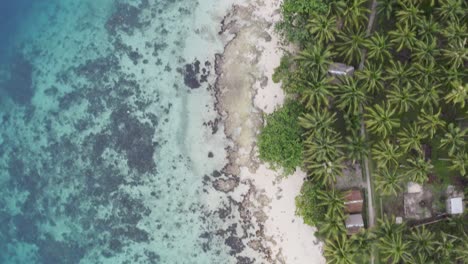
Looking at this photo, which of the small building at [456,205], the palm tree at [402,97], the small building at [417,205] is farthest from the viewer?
the small building at [417,205]

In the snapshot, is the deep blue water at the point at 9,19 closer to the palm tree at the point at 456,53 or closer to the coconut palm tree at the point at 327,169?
the coconut palm tree at the point at 327,169

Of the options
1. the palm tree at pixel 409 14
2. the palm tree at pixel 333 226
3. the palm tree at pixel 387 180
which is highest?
the palm tree at pixel 409 14

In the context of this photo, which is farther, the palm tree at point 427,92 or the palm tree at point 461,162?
the palm tree at point 461,162

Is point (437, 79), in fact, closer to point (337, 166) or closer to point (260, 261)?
point (337, 166)

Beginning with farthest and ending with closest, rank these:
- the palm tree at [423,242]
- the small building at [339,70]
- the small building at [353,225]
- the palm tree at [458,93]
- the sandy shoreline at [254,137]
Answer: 1. the sandy shoreline at [254,137]
2. the small building at [353,225]
3. the small building at [339,70]
4. the palm tree at [423,242]
5. the palm tree at [458,93]

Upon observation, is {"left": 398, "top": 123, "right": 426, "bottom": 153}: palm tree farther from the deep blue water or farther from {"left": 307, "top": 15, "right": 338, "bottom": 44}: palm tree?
the deep blue water

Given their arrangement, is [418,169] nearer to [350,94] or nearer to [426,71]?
[426,71]

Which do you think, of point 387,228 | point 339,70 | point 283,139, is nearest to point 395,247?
point 387,228

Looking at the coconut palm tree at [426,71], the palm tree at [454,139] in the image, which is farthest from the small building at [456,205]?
the coconut palm tree at [426,71]
